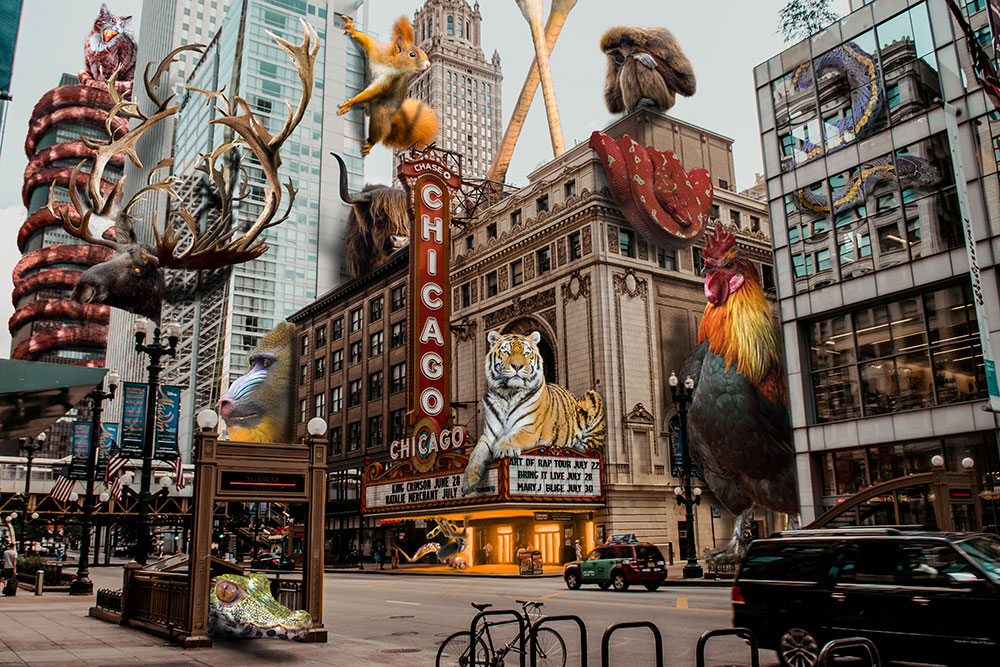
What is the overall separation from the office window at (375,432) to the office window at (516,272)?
20.1 meters

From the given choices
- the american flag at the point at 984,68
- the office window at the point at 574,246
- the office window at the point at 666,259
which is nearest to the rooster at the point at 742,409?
the american flag at the point at 984,68

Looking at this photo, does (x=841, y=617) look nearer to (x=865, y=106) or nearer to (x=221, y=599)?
(x=221, y=599)

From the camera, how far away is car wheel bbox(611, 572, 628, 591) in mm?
27203

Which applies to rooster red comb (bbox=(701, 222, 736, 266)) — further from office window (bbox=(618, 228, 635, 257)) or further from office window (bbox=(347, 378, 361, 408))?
office window (bbox=(347, 378, 361, 408))

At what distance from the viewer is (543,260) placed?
2106 inches

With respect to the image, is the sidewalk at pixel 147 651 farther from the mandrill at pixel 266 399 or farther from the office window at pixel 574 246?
the mandrill at pixel 266 399

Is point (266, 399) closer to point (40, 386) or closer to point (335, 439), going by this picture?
point (335, 439)

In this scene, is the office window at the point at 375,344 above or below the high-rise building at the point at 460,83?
below

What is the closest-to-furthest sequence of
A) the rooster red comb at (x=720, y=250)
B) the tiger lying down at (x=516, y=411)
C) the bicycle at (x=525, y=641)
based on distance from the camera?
the bicycle at (x=525, y=641), the rooster red comb at (x=720, y=250), the tiger lying down at (x=516, y=411)

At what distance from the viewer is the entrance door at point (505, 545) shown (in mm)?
47719

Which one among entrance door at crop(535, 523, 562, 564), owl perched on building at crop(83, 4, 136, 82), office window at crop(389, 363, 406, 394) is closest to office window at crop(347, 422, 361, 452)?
office window at crop(389, 363, 406, 394)

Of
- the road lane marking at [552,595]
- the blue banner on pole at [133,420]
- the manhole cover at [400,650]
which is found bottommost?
the road lane marking at [552,595]

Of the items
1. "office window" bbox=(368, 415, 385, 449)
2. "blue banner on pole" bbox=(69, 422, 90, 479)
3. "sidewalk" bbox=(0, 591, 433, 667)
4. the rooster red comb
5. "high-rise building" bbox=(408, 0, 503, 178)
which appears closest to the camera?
"sidewalk" bbox=(0, 591, 433, 667)

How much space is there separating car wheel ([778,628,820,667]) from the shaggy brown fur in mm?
83365
